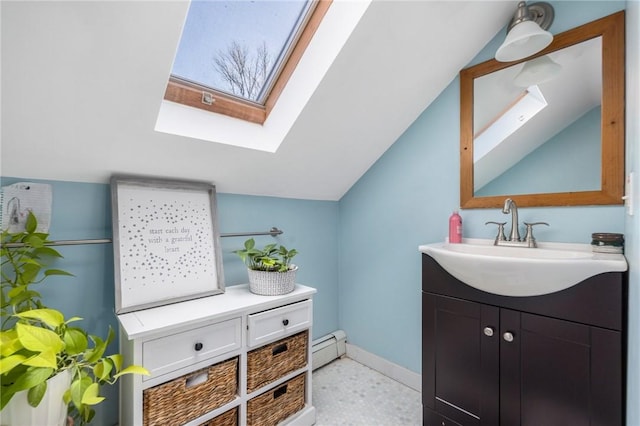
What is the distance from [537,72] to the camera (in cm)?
135

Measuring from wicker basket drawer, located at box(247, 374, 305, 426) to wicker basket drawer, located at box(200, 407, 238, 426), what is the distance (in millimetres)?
55

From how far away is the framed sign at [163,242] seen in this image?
118 cm

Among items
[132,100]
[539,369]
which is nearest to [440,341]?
[539,369]

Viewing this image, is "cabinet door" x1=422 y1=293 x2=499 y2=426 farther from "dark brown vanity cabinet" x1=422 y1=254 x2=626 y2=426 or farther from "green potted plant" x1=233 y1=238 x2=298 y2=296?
"green potted plant" x1=233 y1=238 x2=298 y2=296

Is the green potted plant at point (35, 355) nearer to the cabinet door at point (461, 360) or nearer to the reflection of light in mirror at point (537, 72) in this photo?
the cabinet door at point (461, 360)

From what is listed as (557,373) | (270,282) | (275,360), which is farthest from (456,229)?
(275,360)

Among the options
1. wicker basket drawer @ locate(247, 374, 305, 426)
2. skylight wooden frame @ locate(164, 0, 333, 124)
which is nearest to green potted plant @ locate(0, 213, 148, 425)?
wicker basket drawer @ locate(247, 374, 305, 426)

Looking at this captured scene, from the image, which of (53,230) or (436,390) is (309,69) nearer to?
(53,230)

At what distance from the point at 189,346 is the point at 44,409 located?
39cm

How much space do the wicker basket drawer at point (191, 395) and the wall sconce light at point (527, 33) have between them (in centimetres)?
A: 180

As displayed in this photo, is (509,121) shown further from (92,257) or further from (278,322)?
(92,257)

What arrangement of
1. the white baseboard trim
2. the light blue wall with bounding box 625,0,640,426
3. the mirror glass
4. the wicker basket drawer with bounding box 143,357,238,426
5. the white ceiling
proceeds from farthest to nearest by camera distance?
the white baseboard trim, the mirror glass, the wicker basket drawer with bounding box 143,357,238,426, the white ceiling, the light blue wall with bounding box 625,0,640,426

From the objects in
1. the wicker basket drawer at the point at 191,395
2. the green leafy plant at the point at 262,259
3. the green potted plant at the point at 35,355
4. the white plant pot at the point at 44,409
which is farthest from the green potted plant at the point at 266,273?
the white plant pot at the point at 44,409

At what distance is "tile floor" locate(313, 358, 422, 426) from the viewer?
4.78ft
